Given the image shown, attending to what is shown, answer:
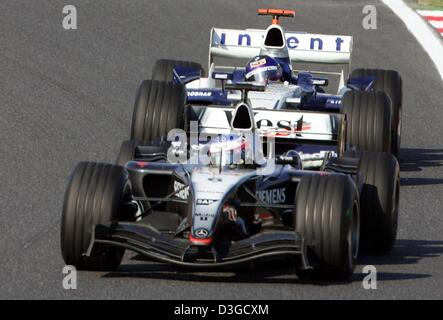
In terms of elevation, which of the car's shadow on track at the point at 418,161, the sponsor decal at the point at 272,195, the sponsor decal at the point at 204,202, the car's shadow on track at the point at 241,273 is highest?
the sponsor decal at the point at 204,202

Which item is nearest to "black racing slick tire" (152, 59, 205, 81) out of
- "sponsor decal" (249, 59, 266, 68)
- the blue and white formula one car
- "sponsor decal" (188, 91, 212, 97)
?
"sponsor decal" (249, 59, 266, 68)

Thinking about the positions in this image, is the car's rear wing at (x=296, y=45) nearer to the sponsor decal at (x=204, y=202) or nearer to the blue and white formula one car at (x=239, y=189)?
the blue and white formula one car at (x=239, y=189)

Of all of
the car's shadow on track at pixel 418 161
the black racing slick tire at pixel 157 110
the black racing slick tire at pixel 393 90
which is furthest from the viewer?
the black racing slick tire at pixel 393 90

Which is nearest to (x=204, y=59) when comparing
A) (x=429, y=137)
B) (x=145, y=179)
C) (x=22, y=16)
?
(x=22, y=16)

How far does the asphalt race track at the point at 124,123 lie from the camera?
33.2ft

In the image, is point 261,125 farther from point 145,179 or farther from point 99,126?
point 99,126

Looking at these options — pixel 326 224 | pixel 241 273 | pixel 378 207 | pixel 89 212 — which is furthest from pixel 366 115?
pixel 89 212

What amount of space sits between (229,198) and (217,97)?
4205mm

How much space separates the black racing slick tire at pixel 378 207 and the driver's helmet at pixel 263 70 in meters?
3.60

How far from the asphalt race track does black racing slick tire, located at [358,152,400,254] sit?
0.51 feet

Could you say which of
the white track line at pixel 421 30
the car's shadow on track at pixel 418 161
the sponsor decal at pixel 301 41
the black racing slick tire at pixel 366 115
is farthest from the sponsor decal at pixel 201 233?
the white track line at pixel 421 30

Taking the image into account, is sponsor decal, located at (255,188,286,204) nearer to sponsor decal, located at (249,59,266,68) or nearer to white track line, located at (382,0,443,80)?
sponsor decal, located at (249,59,266,68)

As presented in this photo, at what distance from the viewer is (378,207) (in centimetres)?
1129

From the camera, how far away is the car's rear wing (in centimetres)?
1631
